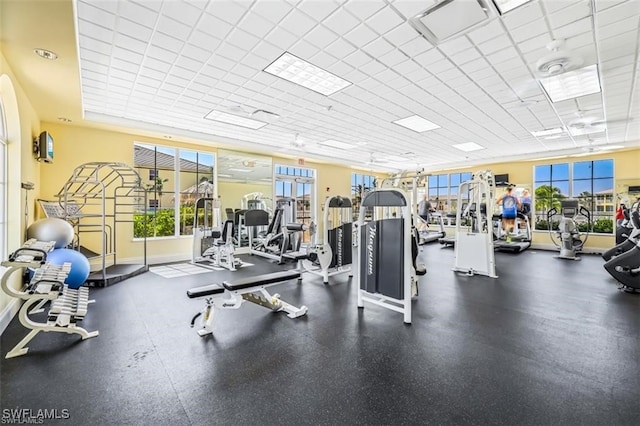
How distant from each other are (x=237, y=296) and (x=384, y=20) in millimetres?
3117

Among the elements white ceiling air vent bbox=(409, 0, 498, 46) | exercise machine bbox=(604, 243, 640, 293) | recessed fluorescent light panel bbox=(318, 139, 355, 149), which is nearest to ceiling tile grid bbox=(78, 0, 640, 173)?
white ceiling air vent bbox=(409, 0, 498, 46)

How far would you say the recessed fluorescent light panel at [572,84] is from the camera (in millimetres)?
3881

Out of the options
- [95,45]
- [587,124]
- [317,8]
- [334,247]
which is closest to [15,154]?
[95,45]

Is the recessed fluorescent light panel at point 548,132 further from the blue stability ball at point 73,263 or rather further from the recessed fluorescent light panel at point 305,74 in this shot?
the blue stability ball at point 73,263

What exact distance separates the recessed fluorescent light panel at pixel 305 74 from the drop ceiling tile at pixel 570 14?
89.6 inches

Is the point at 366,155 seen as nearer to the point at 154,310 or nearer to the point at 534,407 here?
the point at 154,310

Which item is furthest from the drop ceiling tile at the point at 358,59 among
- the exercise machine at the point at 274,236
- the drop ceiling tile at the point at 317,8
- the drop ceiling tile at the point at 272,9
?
the exercise machine at the point at 274,236

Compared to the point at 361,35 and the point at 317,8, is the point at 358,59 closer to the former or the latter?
the point at 361,35

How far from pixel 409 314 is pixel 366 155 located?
7.06 meters

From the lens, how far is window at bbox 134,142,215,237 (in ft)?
21.7

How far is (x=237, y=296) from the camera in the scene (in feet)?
10.2

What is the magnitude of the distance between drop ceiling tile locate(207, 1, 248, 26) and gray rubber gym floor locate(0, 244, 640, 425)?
305 cm

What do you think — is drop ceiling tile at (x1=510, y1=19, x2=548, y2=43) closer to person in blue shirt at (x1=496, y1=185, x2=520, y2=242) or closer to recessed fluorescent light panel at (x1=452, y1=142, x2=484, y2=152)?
recessed fluorescent light panel at (x1=452, y1=142, x2=484, y2=152)

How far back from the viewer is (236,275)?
214 inches
